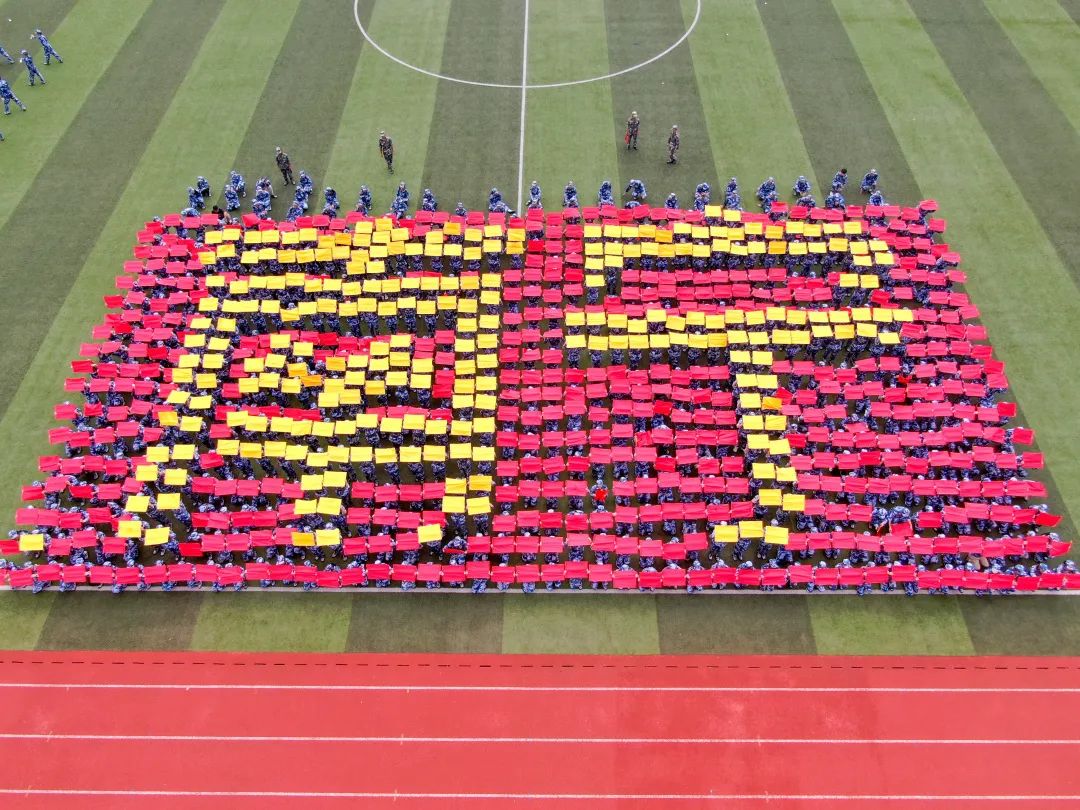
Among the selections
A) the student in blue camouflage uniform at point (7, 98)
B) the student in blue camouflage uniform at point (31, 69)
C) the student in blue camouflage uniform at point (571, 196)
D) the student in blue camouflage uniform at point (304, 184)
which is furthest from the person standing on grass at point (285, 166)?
the student in blue camouflage uniform at point (31, 69)

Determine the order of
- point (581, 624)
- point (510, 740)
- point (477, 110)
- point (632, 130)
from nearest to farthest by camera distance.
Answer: point (510, 740), point (581, 624), point (632, 130), point (477, 110)

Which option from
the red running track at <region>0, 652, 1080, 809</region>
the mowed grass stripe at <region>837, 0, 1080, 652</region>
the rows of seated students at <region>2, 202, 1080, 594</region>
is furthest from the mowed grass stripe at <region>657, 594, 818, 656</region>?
the mowed grass stripe at <region>837, 0, 1080, 652</region>

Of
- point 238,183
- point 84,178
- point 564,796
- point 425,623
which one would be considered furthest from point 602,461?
point 84,178

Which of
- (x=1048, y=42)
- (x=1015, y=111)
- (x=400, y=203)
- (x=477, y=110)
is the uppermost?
(x=1048, y=42)

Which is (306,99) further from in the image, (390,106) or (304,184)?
(304,184)

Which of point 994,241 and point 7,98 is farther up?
point 7,98

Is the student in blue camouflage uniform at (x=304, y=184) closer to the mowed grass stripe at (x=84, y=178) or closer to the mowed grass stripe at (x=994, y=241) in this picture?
the mowed grass stripe at (x=84, y=178)
